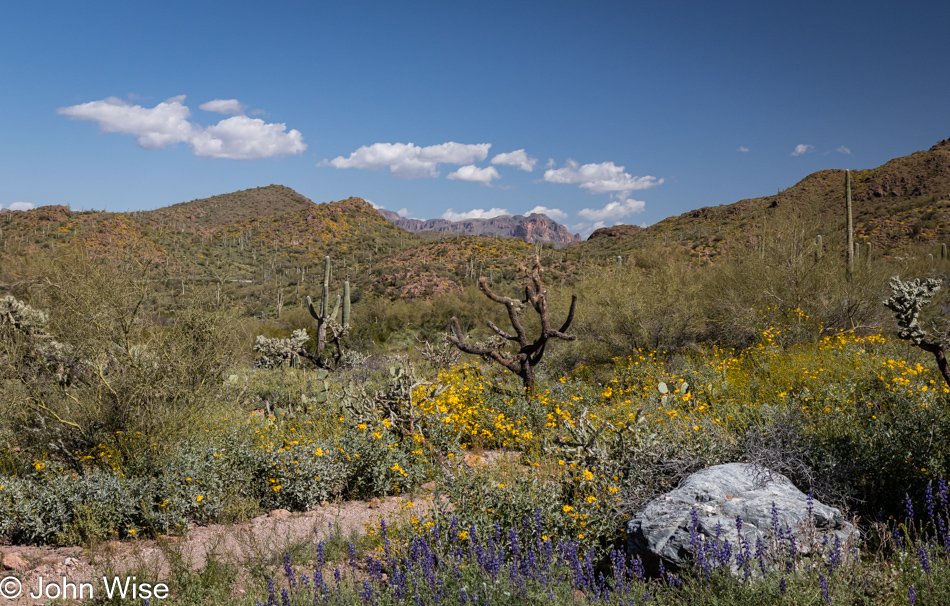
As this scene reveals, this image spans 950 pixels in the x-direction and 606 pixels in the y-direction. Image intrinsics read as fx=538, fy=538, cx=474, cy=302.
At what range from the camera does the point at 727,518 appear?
3439 mm

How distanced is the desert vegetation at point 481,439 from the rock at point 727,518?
177mm

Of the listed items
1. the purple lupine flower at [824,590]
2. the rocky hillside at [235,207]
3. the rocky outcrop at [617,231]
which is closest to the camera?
the purple lupine flower at [824,590]

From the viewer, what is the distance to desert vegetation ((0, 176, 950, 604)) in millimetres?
3166

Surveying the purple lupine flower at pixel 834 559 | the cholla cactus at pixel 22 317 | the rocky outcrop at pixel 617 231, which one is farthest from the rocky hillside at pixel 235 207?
the purple lupine flower at pixel 834 559

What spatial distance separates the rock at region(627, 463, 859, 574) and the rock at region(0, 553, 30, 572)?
462 cm

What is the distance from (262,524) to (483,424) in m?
3.05

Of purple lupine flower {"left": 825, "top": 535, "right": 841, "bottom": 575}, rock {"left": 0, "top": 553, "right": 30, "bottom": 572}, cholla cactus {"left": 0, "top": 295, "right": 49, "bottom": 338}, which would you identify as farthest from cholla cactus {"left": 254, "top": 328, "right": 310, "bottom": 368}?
purple lupine flower {"left": 825, "top": 535, "right": 841, "bottom": 575}

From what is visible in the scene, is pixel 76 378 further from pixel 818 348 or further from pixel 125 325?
pixel 818 348

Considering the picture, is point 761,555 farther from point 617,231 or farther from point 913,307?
point 617,231

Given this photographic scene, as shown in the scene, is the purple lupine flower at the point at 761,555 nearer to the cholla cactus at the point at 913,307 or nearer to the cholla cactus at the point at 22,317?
the cholla cactus at the point at 913,307

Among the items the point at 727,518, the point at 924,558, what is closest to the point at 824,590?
the point at 924,558

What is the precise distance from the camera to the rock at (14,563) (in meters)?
4.19

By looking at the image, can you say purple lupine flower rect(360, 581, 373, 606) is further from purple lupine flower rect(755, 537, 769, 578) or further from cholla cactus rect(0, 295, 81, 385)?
cholla cactus rect(0, 295, 81, 385)

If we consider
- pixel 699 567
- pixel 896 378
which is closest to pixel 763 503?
pixel 699 567
